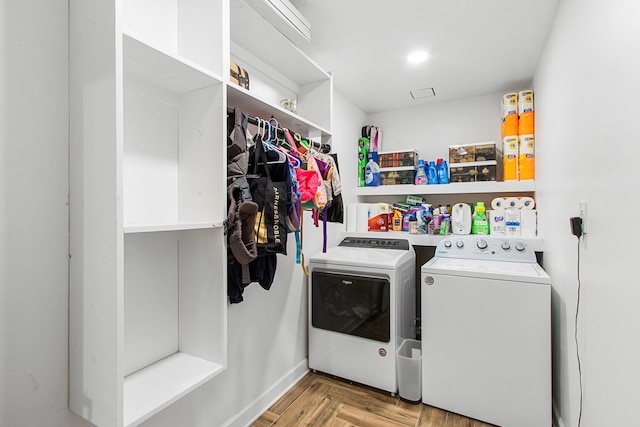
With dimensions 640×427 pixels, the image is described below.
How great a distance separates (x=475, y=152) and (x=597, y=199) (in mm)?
1674

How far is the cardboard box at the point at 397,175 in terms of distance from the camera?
2977 millimetres

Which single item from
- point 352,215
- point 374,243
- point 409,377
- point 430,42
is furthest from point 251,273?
point 430,42

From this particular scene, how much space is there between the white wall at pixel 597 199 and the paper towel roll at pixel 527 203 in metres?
0.66

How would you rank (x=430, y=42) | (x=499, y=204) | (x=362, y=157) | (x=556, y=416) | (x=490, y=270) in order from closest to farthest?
(x=556, y=416) < (x=490, y=270) < (x=430, y=42) < (x=499, y=204) < (x=362, y=157)

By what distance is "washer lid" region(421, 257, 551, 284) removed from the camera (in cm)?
174

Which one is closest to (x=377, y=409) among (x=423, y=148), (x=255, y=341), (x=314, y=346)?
(x=314, y=346)

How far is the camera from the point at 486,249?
2271 millimetres

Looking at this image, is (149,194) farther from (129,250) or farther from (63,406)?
(63,406)

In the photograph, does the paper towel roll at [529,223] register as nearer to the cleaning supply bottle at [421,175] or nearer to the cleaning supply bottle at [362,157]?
the cleaning supply bottle at [421,175]

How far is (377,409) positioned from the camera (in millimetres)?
1933

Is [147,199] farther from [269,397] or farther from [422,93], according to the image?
[422,93]

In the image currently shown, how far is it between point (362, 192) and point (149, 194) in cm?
222

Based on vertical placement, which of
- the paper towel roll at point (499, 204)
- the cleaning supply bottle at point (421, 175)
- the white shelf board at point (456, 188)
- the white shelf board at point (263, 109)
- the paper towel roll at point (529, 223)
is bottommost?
the paper towel roll at point (529, 223)

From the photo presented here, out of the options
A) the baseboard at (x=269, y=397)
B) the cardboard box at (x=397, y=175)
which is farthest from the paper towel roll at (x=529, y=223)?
the baseboard at (x=269, y=397)
